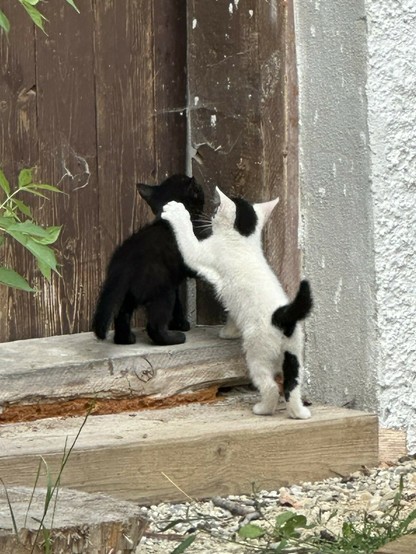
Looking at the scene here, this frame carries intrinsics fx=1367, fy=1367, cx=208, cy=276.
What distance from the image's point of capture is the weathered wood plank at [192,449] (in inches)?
154

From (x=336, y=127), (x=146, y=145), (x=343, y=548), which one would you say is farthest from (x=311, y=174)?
(x=343, y=548)

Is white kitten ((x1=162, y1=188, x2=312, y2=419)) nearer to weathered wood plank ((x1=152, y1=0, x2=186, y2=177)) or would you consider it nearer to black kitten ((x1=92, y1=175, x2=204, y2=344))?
black kitten ((x1=92, y1=175, x2=204, y2=344))

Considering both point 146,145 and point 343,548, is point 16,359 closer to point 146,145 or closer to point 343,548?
point 146,145

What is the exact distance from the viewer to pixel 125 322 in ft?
14.8

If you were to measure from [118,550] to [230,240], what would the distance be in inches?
59.5

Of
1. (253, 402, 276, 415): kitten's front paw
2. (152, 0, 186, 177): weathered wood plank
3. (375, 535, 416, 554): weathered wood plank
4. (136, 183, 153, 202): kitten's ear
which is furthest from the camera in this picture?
(152, 0, 186, 177): weathered wood plank

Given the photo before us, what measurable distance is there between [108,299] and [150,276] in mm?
183

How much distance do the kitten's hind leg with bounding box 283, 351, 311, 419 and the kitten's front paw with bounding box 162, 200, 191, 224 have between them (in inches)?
23.2

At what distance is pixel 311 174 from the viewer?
4.49 metres

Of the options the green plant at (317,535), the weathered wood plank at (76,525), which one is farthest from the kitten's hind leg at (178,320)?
the weathered wood plank at (76,525)

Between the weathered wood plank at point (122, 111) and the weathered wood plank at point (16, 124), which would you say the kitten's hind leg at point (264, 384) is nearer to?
the weathered wood plank at point (122, 111)

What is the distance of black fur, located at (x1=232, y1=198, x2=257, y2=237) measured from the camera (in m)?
4.36

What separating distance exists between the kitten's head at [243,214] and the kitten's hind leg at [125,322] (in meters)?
0.41

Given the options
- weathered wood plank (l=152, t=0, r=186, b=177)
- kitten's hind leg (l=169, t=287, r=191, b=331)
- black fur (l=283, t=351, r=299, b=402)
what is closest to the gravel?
black fur (l=283, t=351, r=299, b=402)
